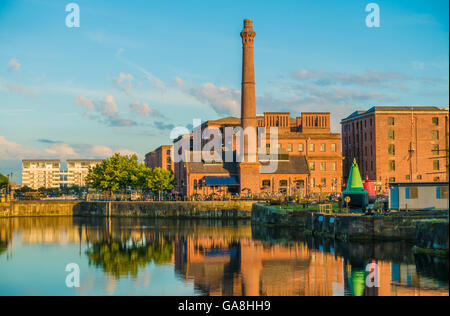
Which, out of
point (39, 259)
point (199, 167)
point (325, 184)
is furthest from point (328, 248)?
point (325, 184)

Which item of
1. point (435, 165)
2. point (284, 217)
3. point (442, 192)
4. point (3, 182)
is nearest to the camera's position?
point (442, 192)

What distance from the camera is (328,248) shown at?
51.7 meters

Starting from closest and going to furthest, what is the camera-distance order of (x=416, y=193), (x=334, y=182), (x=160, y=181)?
1. (x=416, y=193)
2. (x=160, y=181)
3. (x=334, y=182)

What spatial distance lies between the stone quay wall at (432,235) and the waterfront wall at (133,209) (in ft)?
166

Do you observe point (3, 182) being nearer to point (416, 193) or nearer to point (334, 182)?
point (334, 182)

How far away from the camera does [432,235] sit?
4259 cm

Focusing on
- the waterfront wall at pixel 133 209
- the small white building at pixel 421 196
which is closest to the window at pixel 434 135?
the waterfront wall at pixel 133 209

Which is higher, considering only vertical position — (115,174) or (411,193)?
(115,174)

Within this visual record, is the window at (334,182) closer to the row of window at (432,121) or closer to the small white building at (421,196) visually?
the row of window at (432,121)

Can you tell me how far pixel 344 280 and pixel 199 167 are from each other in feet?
230

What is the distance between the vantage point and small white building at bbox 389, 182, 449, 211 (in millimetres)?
54438

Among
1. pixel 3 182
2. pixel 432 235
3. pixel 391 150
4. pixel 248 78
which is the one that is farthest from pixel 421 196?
pixel 3 182

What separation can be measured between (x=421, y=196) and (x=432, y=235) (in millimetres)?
13091
